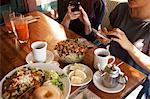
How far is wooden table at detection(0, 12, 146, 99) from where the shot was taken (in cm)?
108

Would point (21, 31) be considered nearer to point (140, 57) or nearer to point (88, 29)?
point (88, 29)

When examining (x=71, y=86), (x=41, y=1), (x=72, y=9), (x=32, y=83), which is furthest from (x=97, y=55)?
(x=41, y=1)

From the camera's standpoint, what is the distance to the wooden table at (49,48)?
3.54 ft

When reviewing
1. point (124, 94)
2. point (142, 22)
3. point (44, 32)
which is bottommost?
point (124, 94)

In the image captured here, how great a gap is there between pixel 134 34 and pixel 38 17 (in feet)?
2.90

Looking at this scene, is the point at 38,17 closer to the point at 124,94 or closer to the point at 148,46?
the point at 148,46

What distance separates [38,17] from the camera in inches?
73.0

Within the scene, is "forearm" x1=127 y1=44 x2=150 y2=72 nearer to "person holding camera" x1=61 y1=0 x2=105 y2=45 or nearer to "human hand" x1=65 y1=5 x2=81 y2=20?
"person holding camera" x1=61 y1=0 x2=105 y2=45

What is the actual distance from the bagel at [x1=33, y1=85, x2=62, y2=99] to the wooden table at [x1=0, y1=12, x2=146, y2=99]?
0.54 feet

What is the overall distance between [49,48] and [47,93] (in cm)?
56

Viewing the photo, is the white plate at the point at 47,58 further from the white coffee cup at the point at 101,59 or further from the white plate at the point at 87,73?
the white coffee cup at the point at 101,59

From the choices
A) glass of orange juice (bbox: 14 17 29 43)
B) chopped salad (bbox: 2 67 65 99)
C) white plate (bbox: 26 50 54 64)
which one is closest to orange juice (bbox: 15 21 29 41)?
glass of orange juice (bbox: 14 17 29 43)

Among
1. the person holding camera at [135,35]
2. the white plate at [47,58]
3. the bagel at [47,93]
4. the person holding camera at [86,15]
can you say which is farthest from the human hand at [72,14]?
the bagel at [47,93]

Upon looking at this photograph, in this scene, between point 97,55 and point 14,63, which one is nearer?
point 97,55
